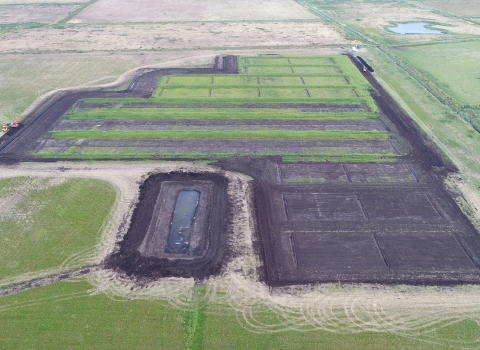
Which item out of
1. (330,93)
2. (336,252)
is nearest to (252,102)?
(330,93)

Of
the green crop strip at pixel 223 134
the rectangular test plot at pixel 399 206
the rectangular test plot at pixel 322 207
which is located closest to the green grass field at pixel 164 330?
the rectangular test plot at pixel 322 207

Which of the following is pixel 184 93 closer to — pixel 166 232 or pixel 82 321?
pixel 166 232

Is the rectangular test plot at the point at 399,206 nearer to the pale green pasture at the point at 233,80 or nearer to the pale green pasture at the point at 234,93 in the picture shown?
the pale green pasture at the point at 234,93

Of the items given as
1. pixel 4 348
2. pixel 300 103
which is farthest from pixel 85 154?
pixel 300 103

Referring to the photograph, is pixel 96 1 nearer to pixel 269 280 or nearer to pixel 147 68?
pixel 147 68

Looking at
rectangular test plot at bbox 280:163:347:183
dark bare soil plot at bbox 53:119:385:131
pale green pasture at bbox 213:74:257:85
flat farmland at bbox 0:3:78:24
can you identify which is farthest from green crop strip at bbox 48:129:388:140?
flat farmland at bbox 0:3:78:24

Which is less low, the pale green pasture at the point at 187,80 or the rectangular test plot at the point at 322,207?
the pale green pasture at the point at 187,80
